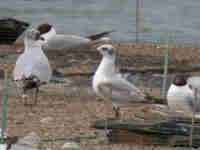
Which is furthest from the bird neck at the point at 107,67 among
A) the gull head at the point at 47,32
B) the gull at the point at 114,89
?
the gull head at the point at 47,32

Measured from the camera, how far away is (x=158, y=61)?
1088 centimetres

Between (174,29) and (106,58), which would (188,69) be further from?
(174,29)

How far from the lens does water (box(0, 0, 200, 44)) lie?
17141 millimetres

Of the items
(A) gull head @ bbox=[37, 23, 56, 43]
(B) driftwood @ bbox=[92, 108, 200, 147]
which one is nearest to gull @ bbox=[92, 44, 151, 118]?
(B) driftwood @ bbox=[92, 108, 200, 147]

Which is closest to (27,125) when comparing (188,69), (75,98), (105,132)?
(105,132)

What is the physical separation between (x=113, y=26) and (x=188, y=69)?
25.6 feet

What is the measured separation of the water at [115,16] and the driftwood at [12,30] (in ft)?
13.2

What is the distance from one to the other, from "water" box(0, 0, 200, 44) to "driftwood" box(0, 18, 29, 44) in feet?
13.2

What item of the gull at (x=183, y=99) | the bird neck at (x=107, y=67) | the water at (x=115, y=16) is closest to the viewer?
the bird neck at (x=107, y=67)

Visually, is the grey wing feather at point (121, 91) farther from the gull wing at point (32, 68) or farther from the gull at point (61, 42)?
the gull at point (61, 42)

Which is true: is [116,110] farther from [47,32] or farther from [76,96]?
[47,32]

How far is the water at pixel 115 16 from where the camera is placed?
17.1 meters

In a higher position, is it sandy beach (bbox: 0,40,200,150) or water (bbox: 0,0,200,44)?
water (bbox: 0,0,200,44)

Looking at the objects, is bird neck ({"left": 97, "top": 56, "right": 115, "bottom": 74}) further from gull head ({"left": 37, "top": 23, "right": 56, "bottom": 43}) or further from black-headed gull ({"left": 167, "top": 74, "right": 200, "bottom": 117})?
gull head ({"left": 37, "top": 23, "right": 56, "bottom": 43})
